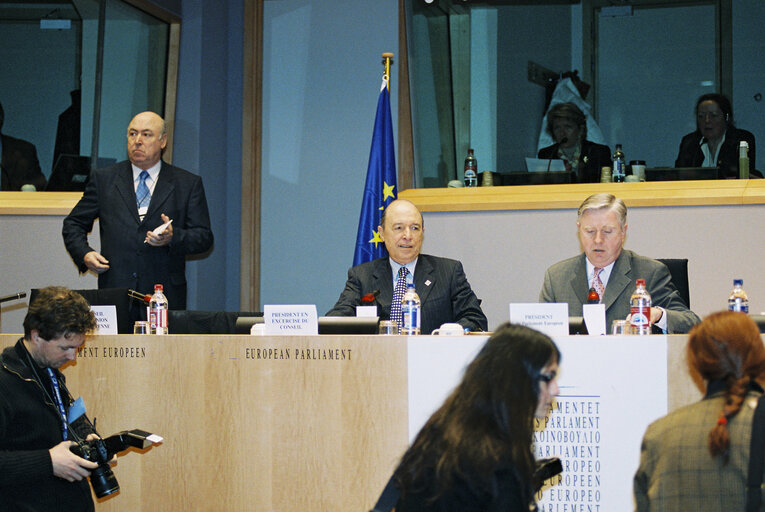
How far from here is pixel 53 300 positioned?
2861mm

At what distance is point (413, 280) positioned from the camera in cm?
448

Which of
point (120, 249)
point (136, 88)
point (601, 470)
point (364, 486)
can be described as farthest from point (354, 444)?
point (136, 88)

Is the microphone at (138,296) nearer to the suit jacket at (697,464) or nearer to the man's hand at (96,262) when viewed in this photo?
the man's hand at (96,262)

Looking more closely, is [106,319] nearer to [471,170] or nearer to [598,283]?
[598,283]

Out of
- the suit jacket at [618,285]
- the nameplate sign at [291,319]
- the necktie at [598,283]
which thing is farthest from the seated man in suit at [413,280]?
the nameplate sign at [291,319]

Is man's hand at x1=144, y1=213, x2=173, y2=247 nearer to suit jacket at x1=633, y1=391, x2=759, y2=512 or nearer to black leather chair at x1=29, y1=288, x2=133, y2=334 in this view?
black leather chair at x1=29, y1=288, x2=133, y2=334

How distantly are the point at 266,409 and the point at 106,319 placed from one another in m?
0.83

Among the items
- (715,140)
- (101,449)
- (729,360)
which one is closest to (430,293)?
(101,449)

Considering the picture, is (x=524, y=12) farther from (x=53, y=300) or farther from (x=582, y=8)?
(x=53, y=300)

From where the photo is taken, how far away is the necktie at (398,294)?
173 inches

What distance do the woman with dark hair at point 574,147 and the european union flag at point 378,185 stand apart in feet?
3.54

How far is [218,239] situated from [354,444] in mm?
3290

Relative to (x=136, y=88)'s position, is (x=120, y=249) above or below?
below

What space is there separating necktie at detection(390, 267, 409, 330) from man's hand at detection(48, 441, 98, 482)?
189 centimetres
